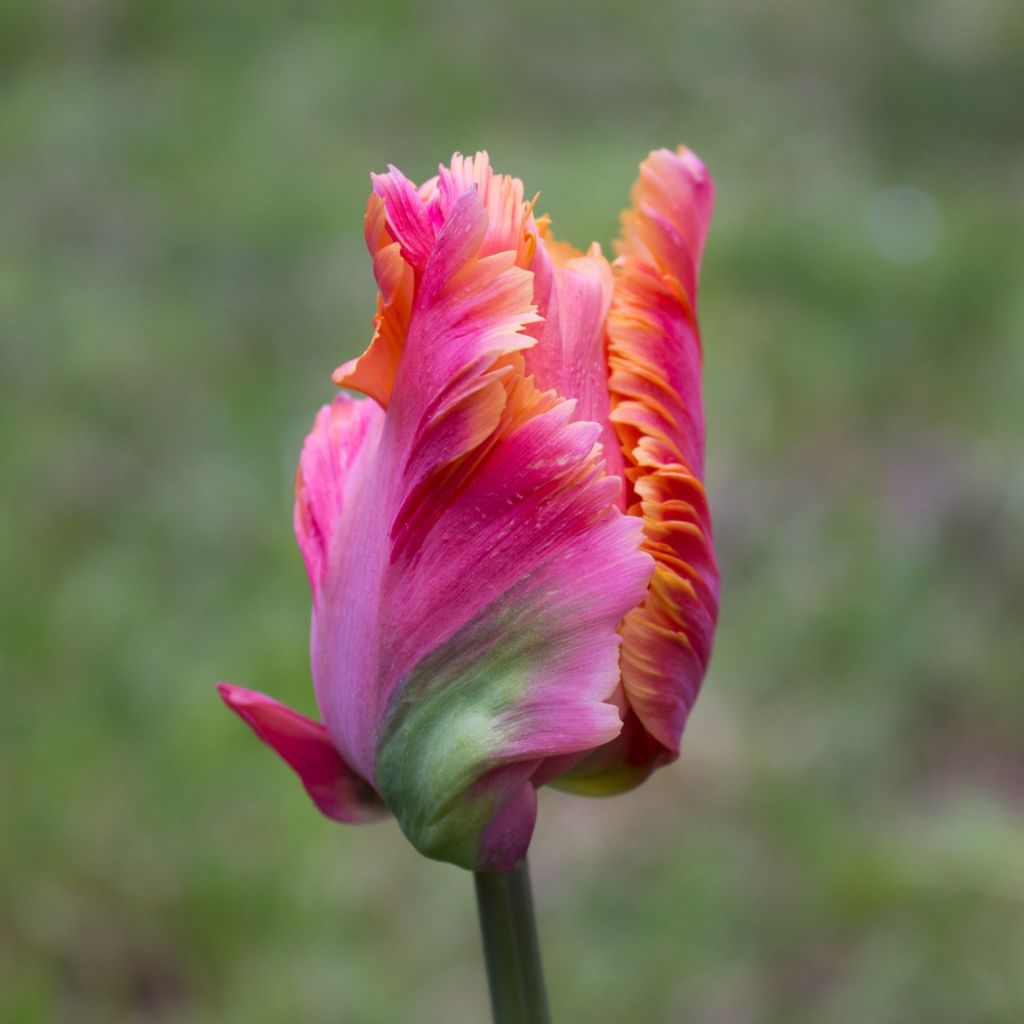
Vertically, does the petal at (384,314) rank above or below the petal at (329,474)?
above

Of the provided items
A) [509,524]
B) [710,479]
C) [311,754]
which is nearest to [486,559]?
[509,524]

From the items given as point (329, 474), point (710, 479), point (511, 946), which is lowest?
point (710, 479)

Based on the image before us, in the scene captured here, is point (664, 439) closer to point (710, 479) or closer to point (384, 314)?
point (384, 314)

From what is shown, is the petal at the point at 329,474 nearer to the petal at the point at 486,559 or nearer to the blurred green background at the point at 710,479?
the petal at the point at 486,559

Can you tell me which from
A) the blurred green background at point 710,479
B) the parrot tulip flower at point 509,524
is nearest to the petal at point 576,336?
the parrot tulip flower at point 509,524

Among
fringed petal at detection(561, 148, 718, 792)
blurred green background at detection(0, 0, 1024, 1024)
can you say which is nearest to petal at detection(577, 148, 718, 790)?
fringed petal at detection(561, 148, 718, 792)

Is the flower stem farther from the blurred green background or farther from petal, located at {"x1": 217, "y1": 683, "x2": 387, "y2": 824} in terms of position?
the blurred green background
